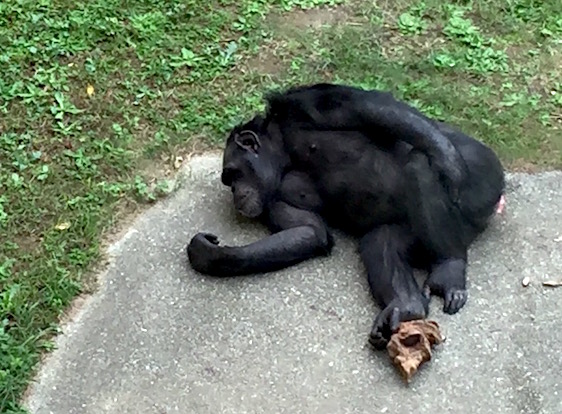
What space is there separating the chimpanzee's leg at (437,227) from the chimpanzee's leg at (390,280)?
0.07m

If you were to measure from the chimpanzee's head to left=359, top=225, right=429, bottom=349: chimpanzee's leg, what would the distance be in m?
0.41

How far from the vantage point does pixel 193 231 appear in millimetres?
4125

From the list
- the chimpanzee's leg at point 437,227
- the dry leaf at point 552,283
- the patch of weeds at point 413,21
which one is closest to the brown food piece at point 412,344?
the chimpanzee's leg at point 437,227

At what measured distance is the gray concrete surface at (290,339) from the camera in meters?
3.42

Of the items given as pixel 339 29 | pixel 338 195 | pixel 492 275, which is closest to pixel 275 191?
pixel 338 195

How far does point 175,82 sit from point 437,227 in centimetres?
161

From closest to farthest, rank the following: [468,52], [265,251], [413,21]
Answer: [265,251] → [468,52] → [413,21]

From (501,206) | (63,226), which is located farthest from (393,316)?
(63,226)

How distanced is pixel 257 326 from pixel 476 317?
0.73 meters

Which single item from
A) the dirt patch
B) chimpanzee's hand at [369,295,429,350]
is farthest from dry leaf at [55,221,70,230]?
the dirt patch

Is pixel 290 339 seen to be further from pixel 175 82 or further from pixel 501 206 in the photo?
pixel 175 82

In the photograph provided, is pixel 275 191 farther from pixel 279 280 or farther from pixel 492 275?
pixel 492 275

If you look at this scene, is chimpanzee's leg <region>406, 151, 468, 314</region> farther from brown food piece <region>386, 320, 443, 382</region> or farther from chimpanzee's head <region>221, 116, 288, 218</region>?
chimpanzee's head <region>221, 116, 288, 218</region>

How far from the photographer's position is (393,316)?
357 centimetres
